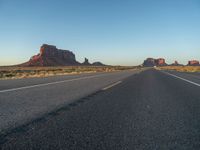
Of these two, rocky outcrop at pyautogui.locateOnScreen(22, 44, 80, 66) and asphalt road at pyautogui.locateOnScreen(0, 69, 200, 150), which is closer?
asphalt road at pyautogui.locateOnScreen(0, 69, 200, 150)

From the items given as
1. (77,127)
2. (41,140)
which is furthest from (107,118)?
(41,140)

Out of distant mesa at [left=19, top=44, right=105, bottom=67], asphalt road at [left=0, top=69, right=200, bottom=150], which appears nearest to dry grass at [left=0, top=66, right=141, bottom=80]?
asphalt road at [left=0, top=69, right=200, bottom=150]

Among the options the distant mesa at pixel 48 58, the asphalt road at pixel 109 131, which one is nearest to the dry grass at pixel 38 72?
the asphalt road at pixel 109 131

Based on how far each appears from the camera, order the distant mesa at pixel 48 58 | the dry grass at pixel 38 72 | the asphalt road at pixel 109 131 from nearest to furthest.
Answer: the asphalt road at pixel 109 131 < the dry grass at pixel 38 72 < the distant mesa at pixel 48 58

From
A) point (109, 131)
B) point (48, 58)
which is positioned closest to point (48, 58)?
point (48, 58)

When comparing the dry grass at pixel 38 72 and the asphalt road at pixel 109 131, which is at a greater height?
the asphalt road at pixel 109 131

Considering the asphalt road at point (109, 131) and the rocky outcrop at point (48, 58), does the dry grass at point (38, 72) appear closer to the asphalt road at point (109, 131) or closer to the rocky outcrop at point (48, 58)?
the asphalt road at point (109, 131)

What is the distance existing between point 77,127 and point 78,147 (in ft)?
3.29

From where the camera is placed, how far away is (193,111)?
5473 millimetres

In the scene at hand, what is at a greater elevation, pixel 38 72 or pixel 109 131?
pixel 109 131

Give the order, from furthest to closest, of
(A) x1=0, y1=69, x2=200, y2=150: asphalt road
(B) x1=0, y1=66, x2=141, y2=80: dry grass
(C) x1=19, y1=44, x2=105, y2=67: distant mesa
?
(C) x1=19, y1=44, x2=105, y2=67: distant mesa
(B) x1=0, y1=66, x2=141, y2=80: dry grass
(A) x1=0, y1=69, x2=200, y2=150: asphalt road

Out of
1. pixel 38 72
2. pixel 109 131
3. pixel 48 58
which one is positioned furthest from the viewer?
pixel 48 58

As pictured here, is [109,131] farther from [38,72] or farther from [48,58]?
[48,58]

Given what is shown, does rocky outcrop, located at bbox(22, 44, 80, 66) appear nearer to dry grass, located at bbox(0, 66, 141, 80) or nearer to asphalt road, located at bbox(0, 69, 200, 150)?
dry grass, located at bbox(0, 66, 141, 80)
